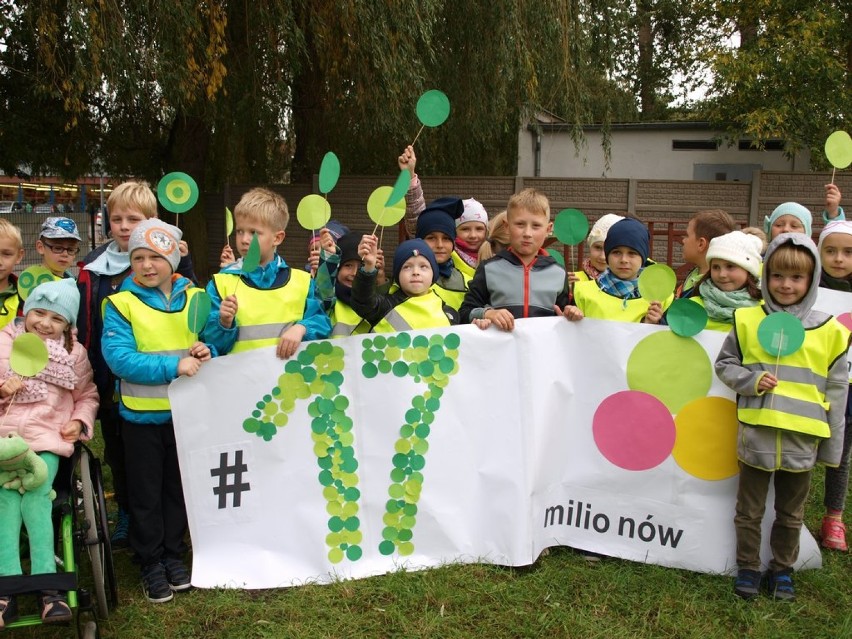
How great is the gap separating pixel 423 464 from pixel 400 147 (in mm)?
9686

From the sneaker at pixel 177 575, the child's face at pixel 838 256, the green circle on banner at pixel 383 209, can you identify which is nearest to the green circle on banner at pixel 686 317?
the child's face at pixel 838 256

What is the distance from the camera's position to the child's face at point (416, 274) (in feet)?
10.5

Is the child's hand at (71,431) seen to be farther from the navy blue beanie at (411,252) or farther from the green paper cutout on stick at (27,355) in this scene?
→ the navy blue beanie at (411,252)

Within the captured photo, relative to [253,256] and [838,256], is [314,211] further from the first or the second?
[838,256]

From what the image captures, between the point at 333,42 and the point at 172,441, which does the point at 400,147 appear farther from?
the point at 172,441

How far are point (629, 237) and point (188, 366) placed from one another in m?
1.92

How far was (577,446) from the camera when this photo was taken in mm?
3178

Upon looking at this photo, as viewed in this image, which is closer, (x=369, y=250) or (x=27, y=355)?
(x=27, y=355)

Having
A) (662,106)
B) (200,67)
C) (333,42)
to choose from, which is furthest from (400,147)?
(662,106)

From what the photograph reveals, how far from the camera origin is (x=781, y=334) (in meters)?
2.74

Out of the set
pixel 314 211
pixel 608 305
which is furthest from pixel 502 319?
pixel 314 211

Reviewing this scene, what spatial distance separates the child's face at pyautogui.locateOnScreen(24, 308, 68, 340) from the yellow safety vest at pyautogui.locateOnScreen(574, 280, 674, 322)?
216 cm

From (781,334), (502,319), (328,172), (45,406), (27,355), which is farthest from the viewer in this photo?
(328,172)

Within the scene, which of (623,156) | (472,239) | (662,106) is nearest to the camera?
(472,239)
